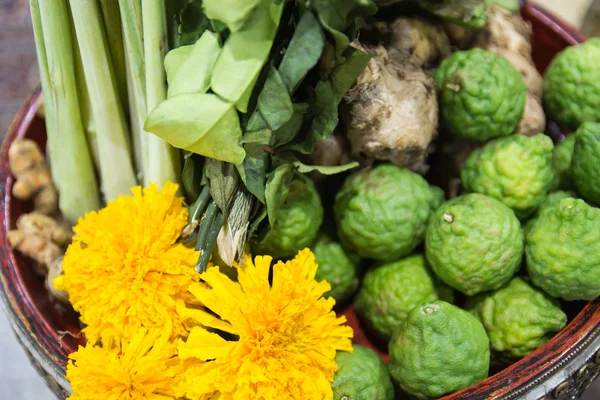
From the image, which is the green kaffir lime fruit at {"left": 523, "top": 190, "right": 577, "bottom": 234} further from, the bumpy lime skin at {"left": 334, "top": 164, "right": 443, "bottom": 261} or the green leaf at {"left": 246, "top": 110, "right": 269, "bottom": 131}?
the green leaf at {"left": 246, "top": 110, "right": 269, "bottom": 131}

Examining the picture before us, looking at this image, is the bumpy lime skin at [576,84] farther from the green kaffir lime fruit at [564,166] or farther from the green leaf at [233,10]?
the green leaf at [233,10]

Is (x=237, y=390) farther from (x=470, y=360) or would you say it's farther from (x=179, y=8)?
(x=179, y=8)

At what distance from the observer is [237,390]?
82 cm

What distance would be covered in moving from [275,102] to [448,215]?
37 cm

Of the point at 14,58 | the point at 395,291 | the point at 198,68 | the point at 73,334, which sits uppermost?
the point at 198,68

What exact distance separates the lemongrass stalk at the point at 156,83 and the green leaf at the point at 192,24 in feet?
0.18

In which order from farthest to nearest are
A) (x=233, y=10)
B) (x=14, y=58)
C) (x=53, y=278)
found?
(x=14, y=58) < (x=53, y=278) < (x=233, y=10)

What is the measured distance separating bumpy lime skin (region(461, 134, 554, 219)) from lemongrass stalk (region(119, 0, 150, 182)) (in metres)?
0.64

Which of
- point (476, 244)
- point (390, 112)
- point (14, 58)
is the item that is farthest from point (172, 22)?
point (14, 58)

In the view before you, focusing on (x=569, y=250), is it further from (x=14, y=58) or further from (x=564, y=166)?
(x=14, y=58)

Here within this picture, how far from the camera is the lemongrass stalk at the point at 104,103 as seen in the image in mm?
964

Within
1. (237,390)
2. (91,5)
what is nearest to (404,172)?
(237,390)

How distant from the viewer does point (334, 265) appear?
107 centimetres

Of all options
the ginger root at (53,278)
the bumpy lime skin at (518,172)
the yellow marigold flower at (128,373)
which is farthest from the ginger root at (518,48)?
the ginger root at (53,278)
